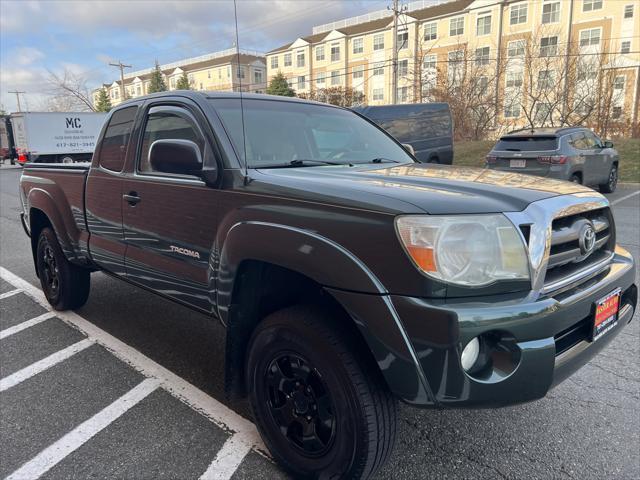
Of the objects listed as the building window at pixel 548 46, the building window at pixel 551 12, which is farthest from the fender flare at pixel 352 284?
the building window at pixel 551 12

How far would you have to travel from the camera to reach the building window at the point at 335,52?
2073 inches

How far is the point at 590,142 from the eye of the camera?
36.7 feet

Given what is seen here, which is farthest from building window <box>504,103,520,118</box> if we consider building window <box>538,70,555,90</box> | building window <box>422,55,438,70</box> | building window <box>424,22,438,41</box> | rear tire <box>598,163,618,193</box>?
rear tire <box>598,163,618,193</box>

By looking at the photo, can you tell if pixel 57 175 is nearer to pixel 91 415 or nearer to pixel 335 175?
pixel 91 415

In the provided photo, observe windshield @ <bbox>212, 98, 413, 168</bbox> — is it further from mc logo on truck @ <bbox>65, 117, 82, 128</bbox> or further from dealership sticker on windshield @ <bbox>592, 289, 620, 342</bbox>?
mc logo on truck @ <bbox>65, 117, 82, 128</bbox>

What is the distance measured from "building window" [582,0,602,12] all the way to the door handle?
44963 mm

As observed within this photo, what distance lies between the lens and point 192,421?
2729 mm

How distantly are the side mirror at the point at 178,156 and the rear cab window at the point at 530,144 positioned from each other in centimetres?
922

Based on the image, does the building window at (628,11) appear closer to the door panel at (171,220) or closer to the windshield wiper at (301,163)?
the windshield wiper at (301,163)

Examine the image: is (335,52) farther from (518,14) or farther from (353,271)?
(353,271)

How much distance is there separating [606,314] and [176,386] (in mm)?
2502

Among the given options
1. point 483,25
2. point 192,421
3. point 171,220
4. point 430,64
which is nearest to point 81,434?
point 192,421

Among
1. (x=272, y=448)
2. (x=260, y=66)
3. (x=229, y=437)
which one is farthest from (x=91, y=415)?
(x=260, y=66)

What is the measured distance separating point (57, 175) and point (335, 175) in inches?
117
